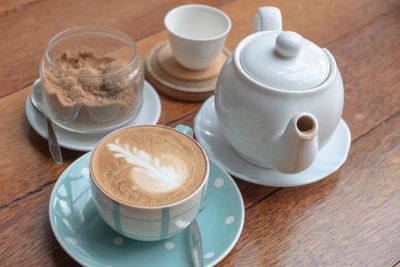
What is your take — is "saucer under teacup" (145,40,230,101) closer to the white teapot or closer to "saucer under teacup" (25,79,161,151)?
"saucer under teacup" (25,79,161,151)

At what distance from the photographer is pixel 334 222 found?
67 centimetres

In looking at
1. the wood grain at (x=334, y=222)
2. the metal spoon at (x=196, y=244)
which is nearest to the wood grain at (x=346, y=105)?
the wood grain at (x=334, y=222)

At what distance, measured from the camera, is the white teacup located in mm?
863

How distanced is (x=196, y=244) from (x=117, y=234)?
0.11 meters

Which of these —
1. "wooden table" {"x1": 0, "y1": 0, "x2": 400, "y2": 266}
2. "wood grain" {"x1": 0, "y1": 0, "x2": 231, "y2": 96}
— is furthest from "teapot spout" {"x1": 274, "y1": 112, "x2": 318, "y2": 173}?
"wood grain" {"x1": 0, "y1": 0, "x2": 231, "y2": 96}

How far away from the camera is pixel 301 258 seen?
62 cm

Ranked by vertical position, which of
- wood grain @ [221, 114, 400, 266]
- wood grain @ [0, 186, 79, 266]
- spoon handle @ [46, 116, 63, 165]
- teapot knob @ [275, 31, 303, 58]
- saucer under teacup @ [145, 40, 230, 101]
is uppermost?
teapot knob @ [275, 31, 303, 58]

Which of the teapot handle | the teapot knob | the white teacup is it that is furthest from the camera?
the white teacup

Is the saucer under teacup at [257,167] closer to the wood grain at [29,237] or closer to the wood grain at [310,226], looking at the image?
the wood grain at [310,226]

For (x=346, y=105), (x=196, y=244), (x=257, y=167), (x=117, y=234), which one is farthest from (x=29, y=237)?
(x=346, y=105)

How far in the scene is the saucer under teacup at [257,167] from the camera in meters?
0.71

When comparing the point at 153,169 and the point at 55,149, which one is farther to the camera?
the point at 55,149

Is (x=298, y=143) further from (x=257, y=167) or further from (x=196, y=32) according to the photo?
(x=196, y=32)

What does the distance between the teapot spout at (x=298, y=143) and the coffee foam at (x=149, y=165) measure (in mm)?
113
